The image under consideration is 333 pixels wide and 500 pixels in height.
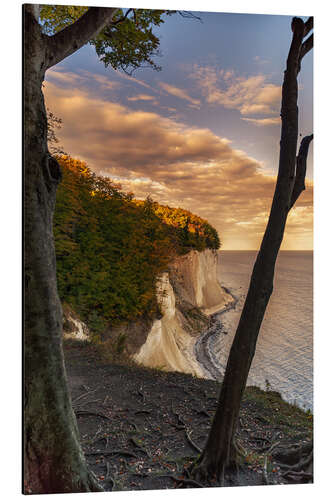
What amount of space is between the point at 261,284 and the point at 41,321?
128 cm

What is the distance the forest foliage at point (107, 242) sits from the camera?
3695 mm

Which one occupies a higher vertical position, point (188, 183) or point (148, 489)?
point (188, 183)

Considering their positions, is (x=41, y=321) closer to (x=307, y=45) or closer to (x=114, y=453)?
(x=114, y=453)

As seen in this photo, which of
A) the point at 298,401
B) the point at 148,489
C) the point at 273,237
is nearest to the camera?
the point at 273,237

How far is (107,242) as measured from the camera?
4.32 m

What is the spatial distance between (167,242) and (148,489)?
11.0 feet

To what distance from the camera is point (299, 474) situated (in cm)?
243

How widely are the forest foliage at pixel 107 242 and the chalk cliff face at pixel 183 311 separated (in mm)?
611

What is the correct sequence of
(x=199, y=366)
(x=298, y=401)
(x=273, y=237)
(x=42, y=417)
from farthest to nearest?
(x=199, y=366), (x=298, y=401), (x=273, y=237), (x=42, y=417)

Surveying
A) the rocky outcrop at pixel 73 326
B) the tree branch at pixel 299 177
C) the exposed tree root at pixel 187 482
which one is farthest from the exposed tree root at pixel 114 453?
the tree branch at pixel 299 177

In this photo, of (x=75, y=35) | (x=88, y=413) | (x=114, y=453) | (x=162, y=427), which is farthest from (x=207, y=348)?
(x=75, y=35)

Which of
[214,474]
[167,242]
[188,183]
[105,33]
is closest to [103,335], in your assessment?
[167,242]

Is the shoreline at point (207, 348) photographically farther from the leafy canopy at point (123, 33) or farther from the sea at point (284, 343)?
the leafy canopy at point (123, 33)

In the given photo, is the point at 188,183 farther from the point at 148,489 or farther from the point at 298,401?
the point at 298,401
